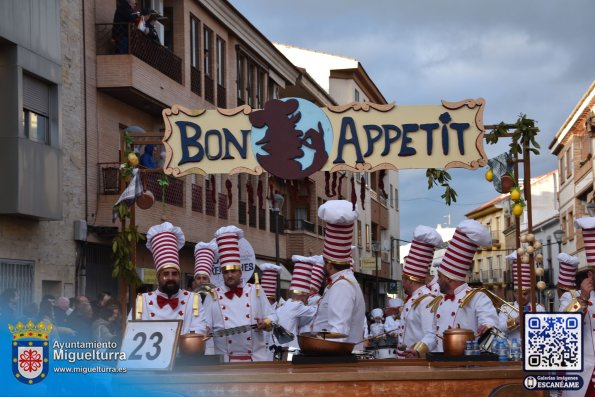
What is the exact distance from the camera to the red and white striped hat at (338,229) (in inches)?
406

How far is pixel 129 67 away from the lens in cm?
2608

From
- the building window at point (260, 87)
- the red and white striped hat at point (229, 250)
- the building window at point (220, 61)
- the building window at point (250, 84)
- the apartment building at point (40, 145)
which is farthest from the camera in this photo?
the building window at point (260, 87)

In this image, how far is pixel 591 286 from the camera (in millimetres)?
11203

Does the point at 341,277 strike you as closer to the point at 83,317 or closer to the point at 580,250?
the point at 83,317

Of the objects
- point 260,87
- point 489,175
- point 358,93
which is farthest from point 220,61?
point 358,93

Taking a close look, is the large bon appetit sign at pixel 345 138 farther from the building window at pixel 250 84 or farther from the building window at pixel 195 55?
the building window at pixel 250 84

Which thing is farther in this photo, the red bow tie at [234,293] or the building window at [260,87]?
the building window at [260,87]

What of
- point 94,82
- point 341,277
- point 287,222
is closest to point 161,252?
point 341,277

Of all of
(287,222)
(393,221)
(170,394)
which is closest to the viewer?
(170,394)

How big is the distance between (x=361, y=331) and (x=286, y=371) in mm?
2026

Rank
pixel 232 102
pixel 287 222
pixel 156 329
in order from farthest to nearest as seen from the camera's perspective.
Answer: pixel 287 222, pixel 232 102, pixel 156 329

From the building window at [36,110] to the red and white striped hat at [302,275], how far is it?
7.55 meters

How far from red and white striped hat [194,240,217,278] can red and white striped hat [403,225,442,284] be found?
11.8ft

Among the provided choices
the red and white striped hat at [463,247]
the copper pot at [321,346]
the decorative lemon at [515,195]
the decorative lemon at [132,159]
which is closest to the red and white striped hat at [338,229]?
the copper pot at [321,346]
